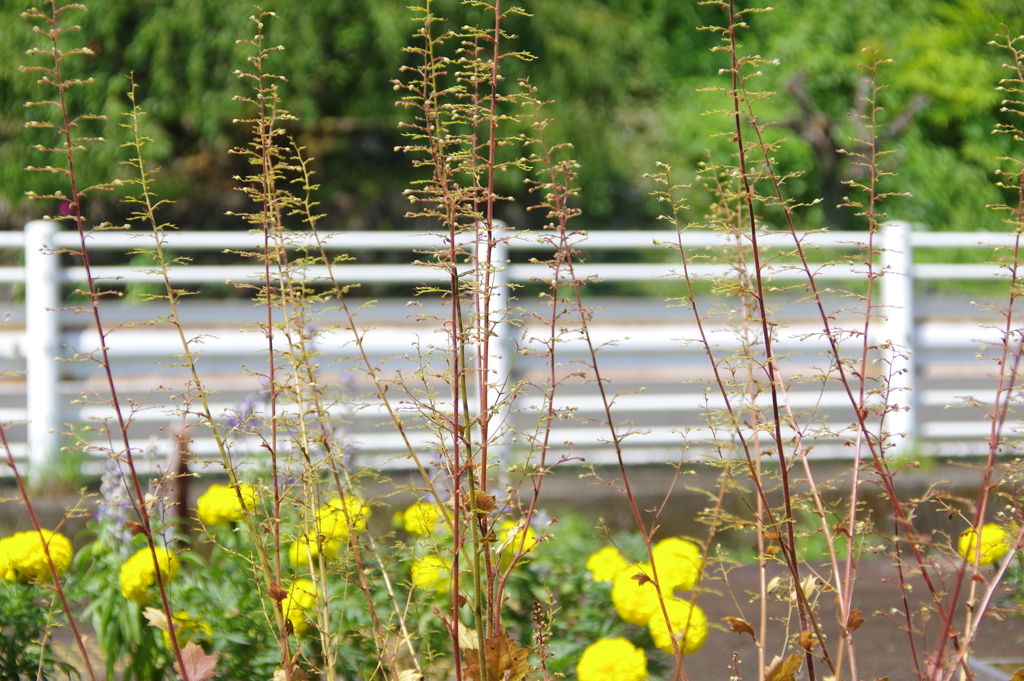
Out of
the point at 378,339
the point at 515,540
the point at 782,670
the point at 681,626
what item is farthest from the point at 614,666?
the point at 378,339

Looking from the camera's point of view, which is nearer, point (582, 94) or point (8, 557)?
point (8, 557)

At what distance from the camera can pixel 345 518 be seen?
4.62ft

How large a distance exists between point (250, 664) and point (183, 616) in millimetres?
Answer: 190

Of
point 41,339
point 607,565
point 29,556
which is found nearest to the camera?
point 29,556

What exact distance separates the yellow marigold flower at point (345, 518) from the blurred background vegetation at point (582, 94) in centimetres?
590

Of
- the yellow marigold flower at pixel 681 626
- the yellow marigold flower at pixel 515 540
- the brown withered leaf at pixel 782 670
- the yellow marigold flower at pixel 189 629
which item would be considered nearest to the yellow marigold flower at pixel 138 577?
the yellow marigold flower at pixel 189 629

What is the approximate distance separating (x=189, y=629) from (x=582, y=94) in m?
9.15

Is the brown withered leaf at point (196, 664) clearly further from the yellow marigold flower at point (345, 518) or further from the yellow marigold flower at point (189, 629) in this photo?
the yellow marigold flower at point (189, 629)

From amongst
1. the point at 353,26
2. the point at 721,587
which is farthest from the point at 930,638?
the point at 353,26

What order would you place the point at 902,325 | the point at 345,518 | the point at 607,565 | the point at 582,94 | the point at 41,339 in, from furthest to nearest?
1. the point at 582,94
2. the point at 902,325
3. the point at 41,339
4. the point at 607,565
5. the point at 345,518

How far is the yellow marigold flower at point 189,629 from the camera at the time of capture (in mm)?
1788

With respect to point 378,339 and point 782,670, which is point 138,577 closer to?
point 782,670

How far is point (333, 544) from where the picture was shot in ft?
5.38

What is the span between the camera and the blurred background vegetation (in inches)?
337
